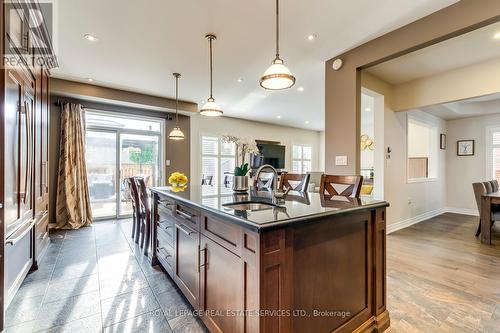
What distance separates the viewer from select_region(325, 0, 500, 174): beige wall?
218 centimetres

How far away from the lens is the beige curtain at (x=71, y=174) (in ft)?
14.7

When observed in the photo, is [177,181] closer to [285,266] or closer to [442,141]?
[285,266]

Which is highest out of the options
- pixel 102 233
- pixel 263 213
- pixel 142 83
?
pixel 142 83

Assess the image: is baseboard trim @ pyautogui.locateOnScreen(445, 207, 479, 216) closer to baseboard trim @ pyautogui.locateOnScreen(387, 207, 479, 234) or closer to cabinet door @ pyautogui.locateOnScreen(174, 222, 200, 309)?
baseboard trim @ pyautogui.locateOnScreen(387, 207, 479, 234)

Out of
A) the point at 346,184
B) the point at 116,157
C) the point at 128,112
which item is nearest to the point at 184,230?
the point at 346,184

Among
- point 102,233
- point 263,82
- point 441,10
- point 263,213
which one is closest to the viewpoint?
point 263,213


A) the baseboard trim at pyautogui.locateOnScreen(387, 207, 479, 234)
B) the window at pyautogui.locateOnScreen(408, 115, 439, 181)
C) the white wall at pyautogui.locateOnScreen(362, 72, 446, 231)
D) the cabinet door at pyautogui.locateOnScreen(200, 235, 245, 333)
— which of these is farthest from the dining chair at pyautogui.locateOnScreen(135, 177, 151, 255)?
the window at pyautogui.locateOnScreen(408, 115, 439, 181)

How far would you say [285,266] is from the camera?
116 cm

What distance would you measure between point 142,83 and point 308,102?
11.8ft

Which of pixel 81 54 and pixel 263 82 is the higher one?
pixel 81 54

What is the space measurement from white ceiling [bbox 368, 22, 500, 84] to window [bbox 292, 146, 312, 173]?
16.8 feet

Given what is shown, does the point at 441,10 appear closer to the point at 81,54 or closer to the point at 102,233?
the point at 81,54

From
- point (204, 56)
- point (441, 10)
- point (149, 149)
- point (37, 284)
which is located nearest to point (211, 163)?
point (149, 149)

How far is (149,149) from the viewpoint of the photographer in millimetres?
5668
